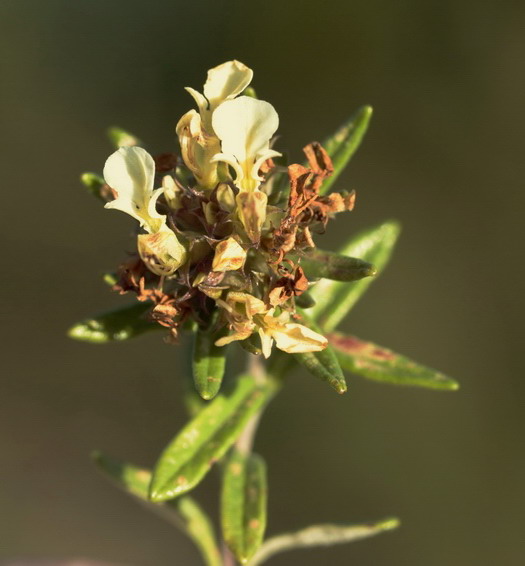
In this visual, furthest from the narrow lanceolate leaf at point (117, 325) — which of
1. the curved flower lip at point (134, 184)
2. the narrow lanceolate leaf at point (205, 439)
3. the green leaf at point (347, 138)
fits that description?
A: the green leaf at point (347, 138)

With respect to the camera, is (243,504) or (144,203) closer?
(144,203)

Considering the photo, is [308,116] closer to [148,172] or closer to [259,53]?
[259,53]

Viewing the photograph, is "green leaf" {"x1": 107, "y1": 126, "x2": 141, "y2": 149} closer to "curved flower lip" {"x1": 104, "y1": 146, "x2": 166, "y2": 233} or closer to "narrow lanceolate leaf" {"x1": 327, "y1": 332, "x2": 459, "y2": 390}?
"curved flower lip" {"x1": 104, "y1": 146, "x2": 166, "y2": 233}

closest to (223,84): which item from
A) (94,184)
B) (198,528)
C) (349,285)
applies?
(94,184)

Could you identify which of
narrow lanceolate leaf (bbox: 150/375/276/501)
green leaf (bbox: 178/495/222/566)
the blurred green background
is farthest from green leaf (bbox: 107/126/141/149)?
the blurred green background

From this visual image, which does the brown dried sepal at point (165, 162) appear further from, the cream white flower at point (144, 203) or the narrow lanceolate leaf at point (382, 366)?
the narrow lanceolate leaf at point (382, 366)

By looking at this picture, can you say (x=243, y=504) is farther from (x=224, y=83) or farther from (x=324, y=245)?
(x=324, y=245)
